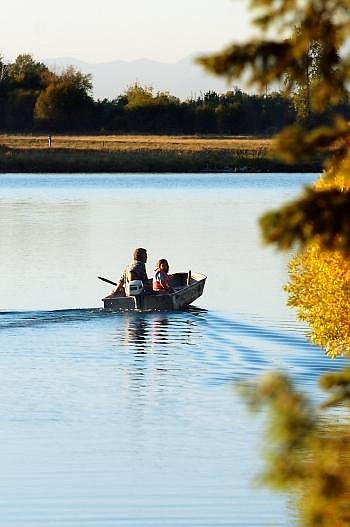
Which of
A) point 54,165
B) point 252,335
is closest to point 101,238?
point 252,335

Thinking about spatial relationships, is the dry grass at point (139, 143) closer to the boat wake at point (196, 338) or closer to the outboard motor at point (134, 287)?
the boat wake at point (196, 338)

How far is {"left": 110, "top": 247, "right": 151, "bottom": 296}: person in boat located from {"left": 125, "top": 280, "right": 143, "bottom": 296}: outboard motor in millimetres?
99

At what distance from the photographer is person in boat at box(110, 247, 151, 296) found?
89.5ft

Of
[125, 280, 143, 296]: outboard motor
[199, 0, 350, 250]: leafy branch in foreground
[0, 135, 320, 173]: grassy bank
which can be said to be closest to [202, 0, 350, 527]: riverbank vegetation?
[199, 0, 350, 250]: leafy branch in foreground

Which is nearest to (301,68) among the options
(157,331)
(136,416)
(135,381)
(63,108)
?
(136,416)

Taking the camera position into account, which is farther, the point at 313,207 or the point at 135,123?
the point at 135,123

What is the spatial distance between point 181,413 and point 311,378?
10.6ft

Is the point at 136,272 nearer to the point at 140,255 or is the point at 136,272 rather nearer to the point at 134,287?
the point at 134,287

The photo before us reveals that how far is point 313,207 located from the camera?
17.8 feet

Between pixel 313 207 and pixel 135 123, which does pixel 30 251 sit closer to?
pixel 313 207

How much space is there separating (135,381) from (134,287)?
6.42 meters

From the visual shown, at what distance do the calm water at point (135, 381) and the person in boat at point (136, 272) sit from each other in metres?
0.70

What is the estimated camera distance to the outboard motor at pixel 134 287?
1094 inches

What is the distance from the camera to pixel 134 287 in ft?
91.5
